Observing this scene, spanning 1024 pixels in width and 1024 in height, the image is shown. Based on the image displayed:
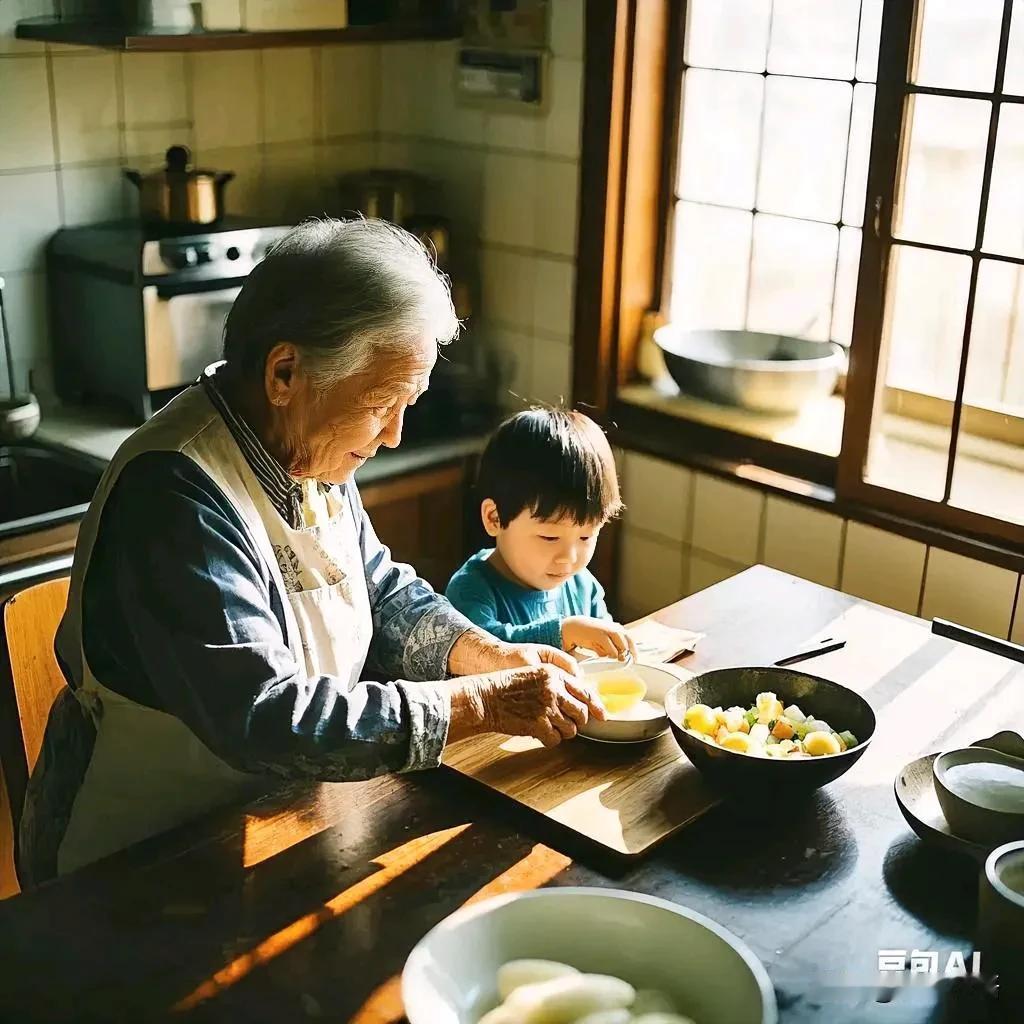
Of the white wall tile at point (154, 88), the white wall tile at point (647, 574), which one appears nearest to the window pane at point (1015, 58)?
the white wall tile at point (647, 574)

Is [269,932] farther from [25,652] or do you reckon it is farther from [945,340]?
[945,340]

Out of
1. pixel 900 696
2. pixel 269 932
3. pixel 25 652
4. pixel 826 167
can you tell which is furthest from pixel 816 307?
pixel 269 932

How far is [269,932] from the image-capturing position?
4.20ft

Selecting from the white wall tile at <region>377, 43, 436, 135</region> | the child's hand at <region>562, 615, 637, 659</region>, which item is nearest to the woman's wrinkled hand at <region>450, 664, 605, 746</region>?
the child's hand at <region>562, 615, 637, 659</region>

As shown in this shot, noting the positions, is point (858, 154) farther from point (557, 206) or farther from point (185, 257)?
point (185, 257)

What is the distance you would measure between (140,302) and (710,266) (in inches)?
47.5

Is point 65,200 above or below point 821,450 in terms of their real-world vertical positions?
above

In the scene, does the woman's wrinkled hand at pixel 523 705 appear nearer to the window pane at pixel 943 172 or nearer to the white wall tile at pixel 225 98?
the window pane at pixel 943 172

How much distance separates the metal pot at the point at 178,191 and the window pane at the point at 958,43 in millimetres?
1332

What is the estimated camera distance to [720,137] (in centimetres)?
285

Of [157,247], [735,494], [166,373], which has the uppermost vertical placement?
[157,247]

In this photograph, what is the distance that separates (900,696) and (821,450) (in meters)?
0.96

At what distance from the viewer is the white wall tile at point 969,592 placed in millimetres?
2377

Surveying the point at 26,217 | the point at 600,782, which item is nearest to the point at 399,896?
the point at 600,782
